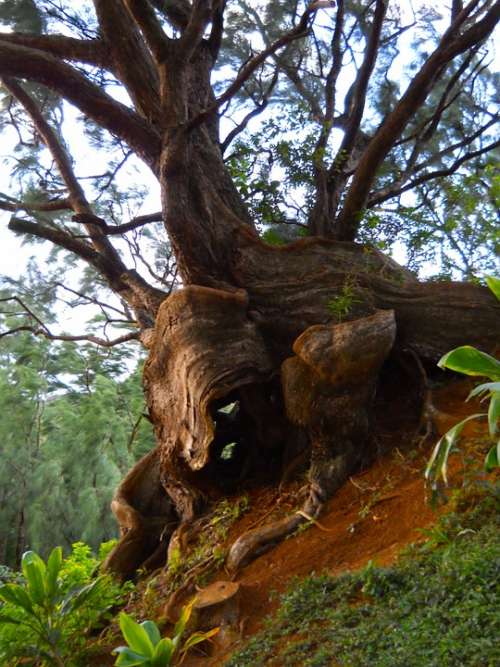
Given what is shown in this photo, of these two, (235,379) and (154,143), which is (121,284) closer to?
(154,143)

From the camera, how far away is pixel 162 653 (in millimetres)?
2520

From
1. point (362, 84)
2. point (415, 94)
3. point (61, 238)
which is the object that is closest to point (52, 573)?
point (61, 238)

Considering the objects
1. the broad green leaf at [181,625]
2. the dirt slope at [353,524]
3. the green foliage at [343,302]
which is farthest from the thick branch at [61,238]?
the broad green leaf at [181,625]

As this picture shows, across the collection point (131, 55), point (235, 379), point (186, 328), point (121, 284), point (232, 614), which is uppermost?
point (131, 55)

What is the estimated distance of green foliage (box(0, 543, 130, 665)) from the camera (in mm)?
3090

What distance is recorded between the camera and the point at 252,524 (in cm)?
414

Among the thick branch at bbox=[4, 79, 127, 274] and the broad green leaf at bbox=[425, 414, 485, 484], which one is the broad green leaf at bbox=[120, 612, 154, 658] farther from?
the thick branch at bbox=[4, 79, 127, 274]

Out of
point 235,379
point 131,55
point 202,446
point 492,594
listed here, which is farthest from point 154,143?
point 492,594

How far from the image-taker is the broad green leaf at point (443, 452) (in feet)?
8.34

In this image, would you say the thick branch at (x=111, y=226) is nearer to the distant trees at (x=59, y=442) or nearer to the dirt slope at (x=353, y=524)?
the dirt slope at (x=353, y=524)

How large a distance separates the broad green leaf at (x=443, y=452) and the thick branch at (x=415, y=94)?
2.86m

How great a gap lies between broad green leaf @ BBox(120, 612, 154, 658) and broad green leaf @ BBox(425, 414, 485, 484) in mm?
1379

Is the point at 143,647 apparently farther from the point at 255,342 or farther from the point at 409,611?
the point at 255,342

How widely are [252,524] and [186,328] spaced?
1386mm
